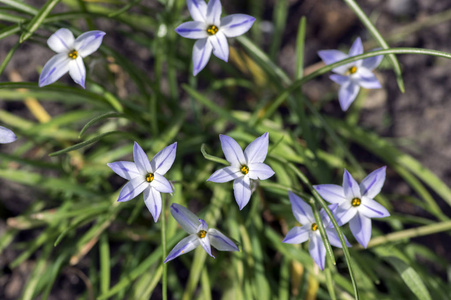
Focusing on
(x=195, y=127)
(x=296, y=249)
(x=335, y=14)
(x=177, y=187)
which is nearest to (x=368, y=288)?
(x=296, y=249)

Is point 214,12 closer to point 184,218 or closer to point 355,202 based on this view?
point 184,218

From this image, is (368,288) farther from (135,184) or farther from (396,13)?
(396,13)

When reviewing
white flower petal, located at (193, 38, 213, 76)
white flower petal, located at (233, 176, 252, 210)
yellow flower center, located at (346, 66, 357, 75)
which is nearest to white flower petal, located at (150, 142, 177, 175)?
white flower petal, located at (233, 176, 252, 210)

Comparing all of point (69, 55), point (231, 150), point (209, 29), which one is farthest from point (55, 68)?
point (231, 150)

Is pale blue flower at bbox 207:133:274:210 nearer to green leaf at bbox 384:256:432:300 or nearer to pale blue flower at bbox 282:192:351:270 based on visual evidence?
pale blue flower at bbox 282:192:351:270

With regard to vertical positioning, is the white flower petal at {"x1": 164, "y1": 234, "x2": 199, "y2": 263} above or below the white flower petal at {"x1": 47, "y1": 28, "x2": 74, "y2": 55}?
below

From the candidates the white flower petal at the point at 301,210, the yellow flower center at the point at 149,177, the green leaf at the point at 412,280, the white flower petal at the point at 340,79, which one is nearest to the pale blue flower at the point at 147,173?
the yellow flower center at the point at 149,177
